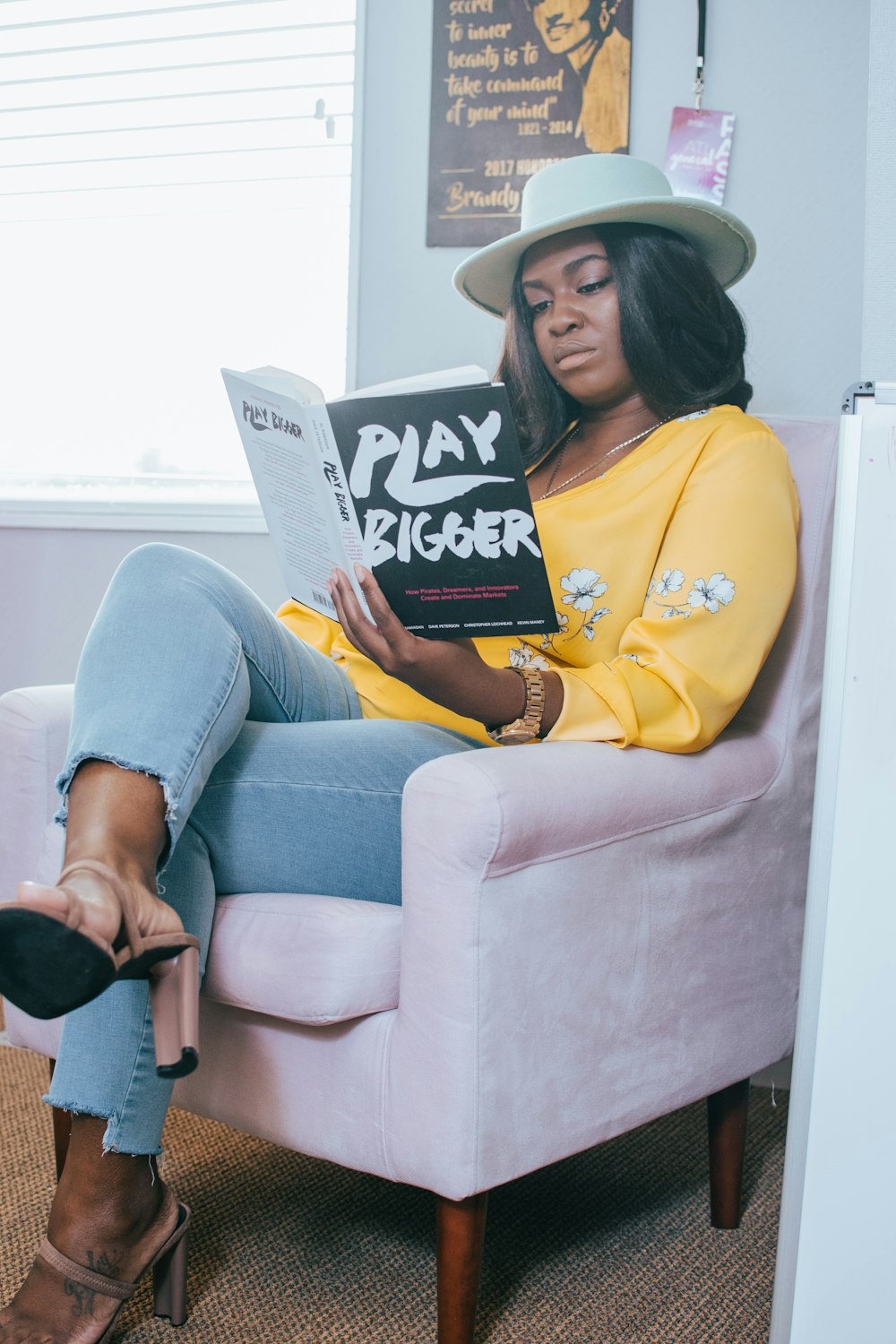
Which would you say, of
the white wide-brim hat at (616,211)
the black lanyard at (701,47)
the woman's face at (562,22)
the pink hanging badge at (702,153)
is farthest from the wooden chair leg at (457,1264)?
the woman's face at (562,22)

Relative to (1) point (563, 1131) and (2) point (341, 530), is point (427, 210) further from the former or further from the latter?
(1) point (563, 1131)

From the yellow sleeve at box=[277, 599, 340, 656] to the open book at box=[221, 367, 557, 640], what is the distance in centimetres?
37

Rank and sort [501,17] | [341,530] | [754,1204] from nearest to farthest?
[341,530], [754,1204], [501,17]

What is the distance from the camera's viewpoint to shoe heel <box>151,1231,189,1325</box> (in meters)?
0.94

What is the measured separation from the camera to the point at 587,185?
1253 millimetres

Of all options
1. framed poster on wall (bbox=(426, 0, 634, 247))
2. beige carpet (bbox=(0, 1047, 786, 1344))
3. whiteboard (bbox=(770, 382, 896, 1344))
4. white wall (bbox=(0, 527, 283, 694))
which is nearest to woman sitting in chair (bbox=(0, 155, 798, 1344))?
beige carpet (bbox=(0, 1047, 786, 1344))

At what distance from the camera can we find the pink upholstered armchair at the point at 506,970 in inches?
33.0

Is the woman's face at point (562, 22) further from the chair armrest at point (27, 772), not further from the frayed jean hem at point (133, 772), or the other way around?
the frayed jean hem at point (133, 772)

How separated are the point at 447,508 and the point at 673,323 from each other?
1.56ft

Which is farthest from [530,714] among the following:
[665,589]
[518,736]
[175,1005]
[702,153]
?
[702,153]

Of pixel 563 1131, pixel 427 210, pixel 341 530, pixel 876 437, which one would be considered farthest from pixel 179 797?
pixel 427 210

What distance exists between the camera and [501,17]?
1.85 meters

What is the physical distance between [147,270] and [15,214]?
32 centimetres

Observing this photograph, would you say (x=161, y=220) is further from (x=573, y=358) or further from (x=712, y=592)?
(x=712, y=592)
